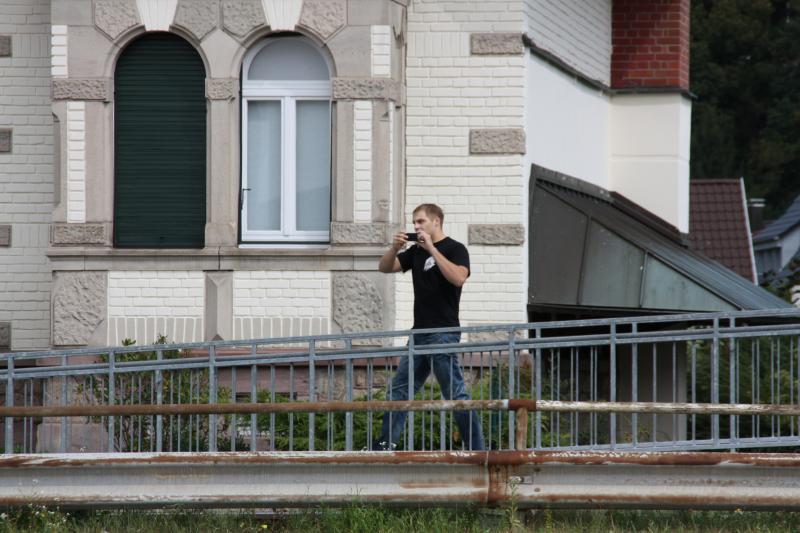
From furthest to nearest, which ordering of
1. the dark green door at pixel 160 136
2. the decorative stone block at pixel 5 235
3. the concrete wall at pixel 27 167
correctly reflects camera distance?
1. the decorative stone block at pixel 5 235
2. the concrete wall at pixel 27 167
3. the dark green door at pixel 160 136

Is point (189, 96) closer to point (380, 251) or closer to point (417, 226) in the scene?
point (380, 251)

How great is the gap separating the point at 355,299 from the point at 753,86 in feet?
137

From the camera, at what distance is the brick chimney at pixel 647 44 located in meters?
16.9

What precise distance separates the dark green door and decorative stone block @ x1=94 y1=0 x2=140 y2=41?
0.24 m

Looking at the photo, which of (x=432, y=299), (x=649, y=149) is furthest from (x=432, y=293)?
(x=649, y=149)

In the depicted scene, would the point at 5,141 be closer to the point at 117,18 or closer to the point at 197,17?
the point at 117,18

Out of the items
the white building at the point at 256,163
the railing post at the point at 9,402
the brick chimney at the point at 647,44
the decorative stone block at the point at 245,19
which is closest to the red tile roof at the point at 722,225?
the brick chimney at the point at 647,44

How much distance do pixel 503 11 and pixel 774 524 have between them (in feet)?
24.7

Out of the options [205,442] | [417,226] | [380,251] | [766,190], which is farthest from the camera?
[766,190]

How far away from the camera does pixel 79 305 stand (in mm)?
12992

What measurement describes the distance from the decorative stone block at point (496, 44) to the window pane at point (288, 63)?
5.16ft

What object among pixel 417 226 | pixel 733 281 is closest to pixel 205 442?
pixel 417 226

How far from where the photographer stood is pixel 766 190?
164 feet

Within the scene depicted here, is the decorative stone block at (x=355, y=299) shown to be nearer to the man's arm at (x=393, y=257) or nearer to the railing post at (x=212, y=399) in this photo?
the man's arm at (x=393, y=257)
